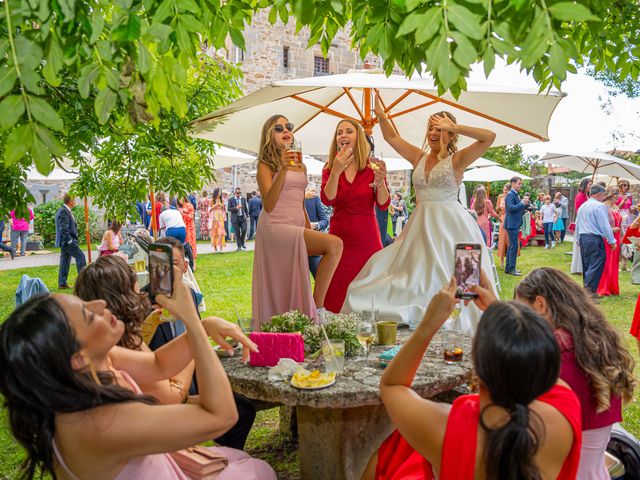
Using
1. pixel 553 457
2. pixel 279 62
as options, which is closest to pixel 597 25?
pixel 553 457

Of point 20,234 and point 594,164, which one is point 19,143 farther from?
point 20,234

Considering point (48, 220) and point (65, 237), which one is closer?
point (65, 237)

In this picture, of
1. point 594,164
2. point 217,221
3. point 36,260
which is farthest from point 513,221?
point 36,260

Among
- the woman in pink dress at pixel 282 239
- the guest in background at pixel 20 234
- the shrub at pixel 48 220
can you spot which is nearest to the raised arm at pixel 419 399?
the woman in pink dress at pixel 282 239

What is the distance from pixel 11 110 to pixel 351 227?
3886mm

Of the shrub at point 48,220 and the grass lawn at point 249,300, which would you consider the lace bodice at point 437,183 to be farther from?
the shrub at point 48,220

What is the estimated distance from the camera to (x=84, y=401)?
5.34 ft

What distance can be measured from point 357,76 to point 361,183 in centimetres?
102

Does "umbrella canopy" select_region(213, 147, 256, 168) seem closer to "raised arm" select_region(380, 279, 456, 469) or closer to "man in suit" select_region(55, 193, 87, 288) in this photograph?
"man in suit" select_region(55, 193, 87, 288)

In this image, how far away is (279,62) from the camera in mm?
24578

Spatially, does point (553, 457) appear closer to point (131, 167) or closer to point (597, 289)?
point (131, 167)

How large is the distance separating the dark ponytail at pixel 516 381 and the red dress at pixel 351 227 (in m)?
3.54

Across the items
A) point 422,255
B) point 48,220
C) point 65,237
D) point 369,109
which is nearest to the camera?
point 422,255

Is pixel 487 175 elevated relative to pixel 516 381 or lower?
elevated
